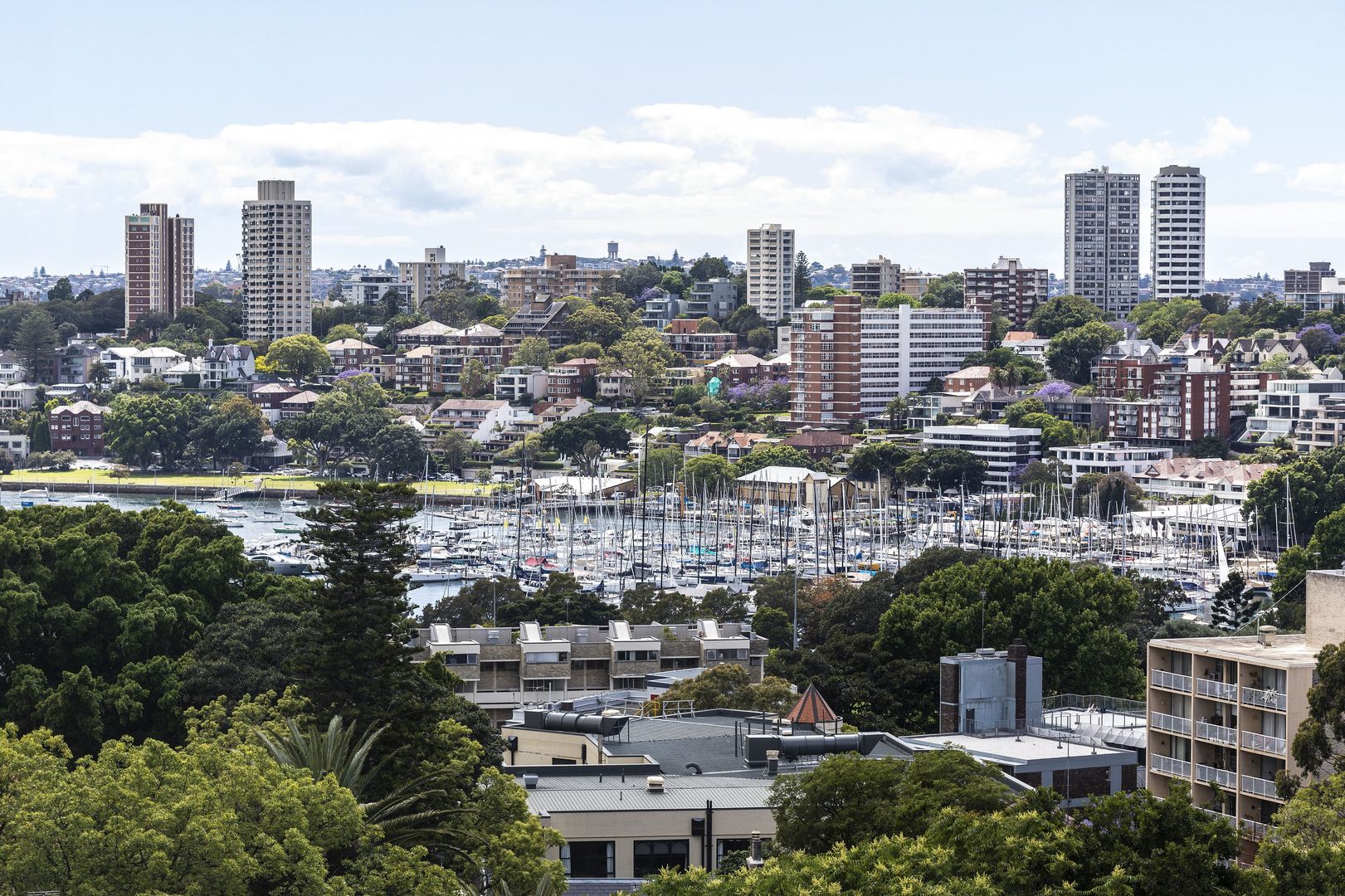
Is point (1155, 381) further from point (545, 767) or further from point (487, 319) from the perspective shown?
point (545, 767)

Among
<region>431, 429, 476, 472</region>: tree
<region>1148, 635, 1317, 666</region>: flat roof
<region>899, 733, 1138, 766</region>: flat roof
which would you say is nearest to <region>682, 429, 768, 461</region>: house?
<region>431, 429, 476, 472</region>: tree

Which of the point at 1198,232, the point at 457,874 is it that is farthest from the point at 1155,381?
the point at 457,874

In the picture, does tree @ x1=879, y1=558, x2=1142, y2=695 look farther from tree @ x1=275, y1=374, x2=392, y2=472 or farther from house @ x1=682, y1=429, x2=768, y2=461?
tree @ x1=275, y1=374, x2=392, y2=472

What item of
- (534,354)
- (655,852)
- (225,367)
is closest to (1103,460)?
(534,354)

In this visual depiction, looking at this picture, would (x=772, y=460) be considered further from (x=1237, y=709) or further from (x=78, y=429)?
(x=1237, y=709)

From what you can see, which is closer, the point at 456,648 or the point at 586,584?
the point at 456,648

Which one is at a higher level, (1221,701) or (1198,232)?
(1198,232)
